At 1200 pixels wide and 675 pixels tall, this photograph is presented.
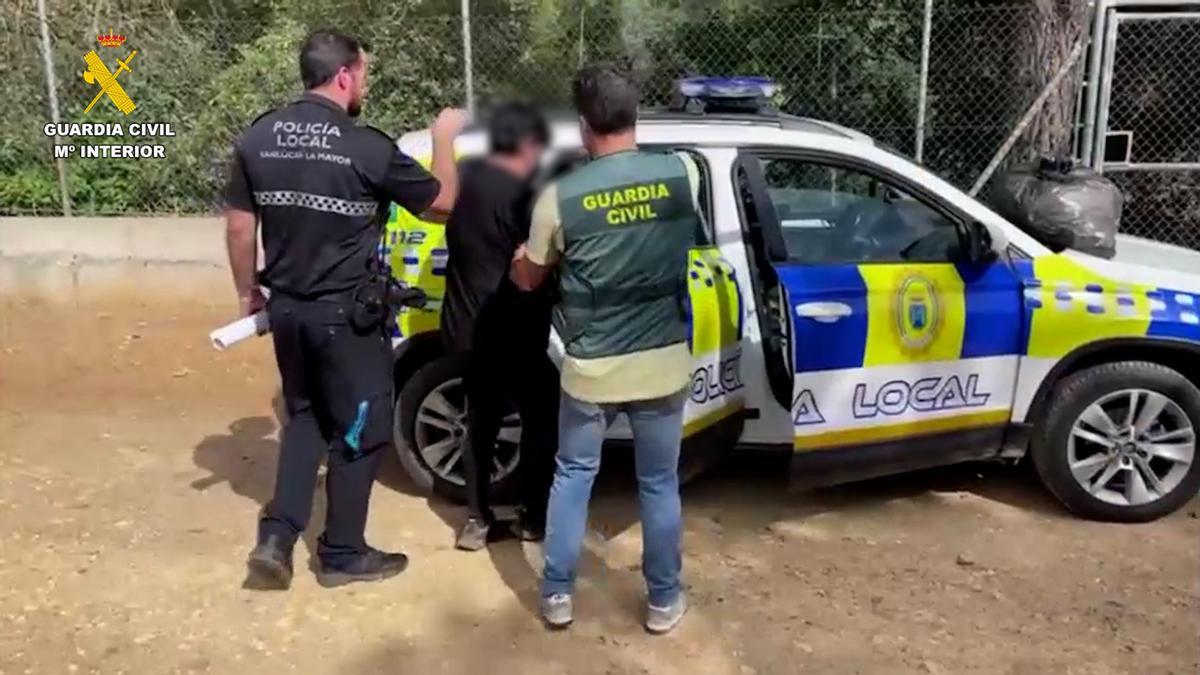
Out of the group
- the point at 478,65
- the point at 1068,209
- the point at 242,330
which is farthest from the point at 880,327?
the point at 478,65

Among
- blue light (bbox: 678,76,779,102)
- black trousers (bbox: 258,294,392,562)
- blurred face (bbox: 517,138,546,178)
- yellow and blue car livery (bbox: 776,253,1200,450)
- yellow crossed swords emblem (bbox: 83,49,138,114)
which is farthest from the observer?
yellow crossed swords emblem (bbox: 83,49,138,114)

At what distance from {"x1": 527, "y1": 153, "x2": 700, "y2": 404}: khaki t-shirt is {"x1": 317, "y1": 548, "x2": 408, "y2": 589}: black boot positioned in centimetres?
118

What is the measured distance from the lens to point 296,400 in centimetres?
451

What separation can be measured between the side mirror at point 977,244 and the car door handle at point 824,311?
1.82 feet

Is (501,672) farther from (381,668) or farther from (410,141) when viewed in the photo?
(410,141)

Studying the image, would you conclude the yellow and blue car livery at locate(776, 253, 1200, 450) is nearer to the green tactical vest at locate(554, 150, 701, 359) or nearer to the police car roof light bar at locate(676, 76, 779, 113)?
the police car roof light bar at locate(676, 76, 779, 113)

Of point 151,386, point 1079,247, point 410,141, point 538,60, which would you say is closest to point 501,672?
point 410,141

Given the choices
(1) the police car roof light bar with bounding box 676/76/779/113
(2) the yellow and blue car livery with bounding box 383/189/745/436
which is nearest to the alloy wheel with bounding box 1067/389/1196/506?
(2) the yellow and blue car livery with bounding box 383/189/745/436

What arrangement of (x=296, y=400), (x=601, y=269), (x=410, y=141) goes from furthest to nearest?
(x=410, y=141), (x=296, y=400), (x=601, y=269)

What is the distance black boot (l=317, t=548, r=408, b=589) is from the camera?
454cm

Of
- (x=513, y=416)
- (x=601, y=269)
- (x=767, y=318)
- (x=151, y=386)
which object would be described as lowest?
(x=151, y=386)

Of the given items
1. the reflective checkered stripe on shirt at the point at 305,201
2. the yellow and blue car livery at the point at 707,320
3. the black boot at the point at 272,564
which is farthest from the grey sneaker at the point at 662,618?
the reflective checkered stripe on shirt at the point at 305,201

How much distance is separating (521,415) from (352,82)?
140 cm

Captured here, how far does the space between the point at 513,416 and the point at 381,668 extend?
1380mm
